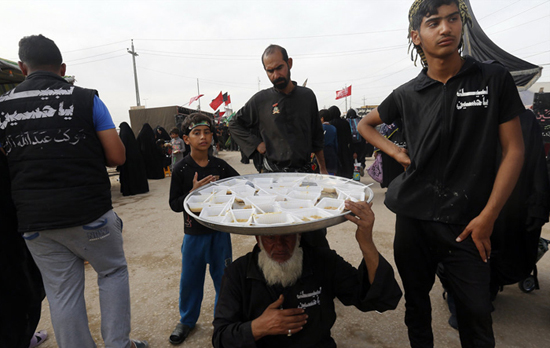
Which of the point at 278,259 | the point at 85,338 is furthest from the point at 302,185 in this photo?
the point at 85,338

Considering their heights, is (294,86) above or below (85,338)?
above

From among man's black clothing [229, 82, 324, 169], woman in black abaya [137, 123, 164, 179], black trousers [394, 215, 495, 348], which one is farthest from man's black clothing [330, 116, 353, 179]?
woman in black abaya [137, 123, 164, 179]

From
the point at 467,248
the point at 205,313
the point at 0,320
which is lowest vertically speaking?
the point at 205,313

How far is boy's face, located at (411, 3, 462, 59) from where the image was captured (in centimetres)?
136

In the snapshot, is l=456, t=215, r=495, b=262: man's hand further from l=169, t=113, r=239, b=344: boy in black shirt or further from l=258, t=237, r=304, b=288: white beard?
l=169, t=113, r=239, b=344: boy in black shirt

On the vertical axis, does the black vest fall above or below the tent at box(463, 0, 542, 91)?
below

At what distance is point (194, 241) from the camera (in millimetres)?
2176

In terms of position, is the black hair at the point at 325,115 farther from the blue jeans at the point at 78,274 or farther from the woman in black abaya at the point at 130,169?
the woman in black abaya at the point at 130,169

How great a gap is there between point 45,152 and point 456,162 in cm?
Result: 222

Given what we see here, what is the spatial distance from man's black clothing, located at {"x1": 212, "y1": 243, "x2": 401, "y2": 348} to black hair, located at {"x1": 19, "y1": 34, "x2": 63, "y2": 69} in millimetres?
1684

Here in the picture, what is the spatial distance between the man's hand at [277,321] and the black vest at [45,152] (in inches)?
45.8

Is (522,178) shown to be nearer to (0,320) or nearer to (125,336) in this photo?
(125,336)

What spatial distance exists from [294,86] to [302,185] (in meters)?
0.99

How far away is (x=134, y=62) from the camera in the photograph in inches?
1002
